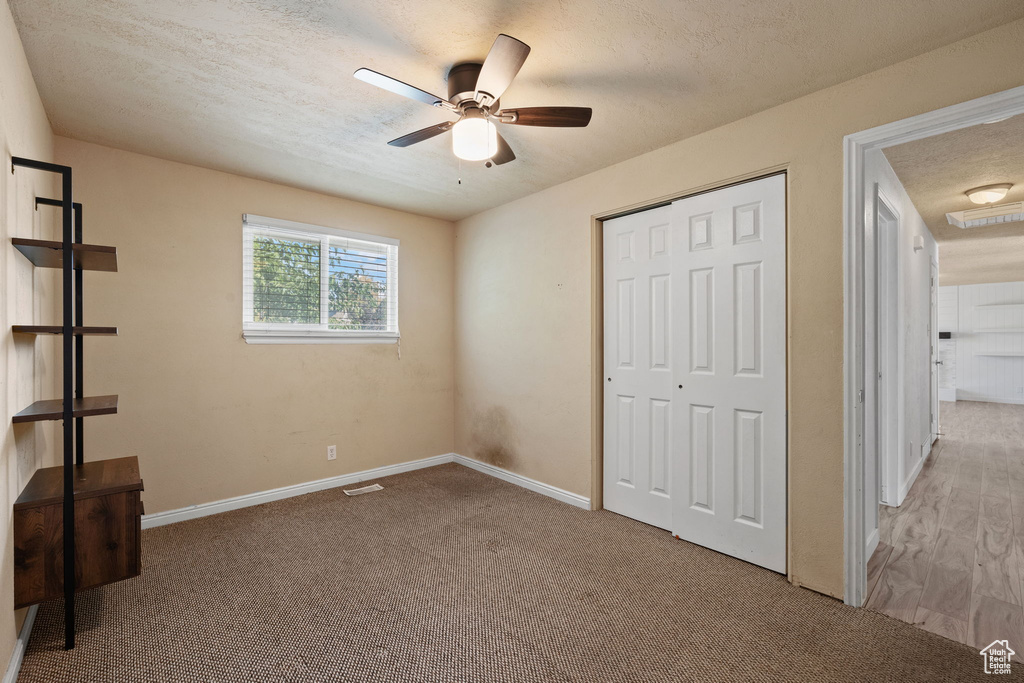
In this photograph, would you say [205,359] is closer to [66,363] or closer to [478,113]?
[66,363]

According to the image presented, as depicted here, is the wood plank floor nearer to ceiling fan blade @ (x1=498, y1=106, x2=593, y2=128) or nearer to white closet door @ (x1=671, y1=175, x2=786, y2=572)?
white closet door @ (x1=671, y1=175, x2=786, y2=572)

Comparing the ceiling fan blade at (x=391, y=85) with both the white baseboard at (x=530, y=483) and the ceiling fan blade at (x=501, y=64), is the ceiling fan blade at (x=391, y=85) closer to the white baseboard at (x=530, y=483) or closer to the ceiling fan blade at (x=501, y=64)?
the ceiling fan blade at (x=501, y=64)

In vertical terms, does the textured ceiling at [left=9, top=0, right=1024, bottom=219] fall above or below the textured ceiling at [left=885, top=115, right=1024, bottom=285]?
above

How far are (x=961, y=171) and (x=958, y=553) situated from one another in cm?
248

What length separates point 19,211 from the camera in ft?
6.01

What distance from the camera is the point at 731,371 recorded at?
8.66ft

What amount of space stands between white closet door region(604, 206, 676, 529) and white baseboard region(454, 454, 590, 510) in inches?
8.7

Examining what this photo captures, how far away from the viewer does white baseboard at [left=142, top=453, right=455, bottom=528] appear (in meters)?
3.11

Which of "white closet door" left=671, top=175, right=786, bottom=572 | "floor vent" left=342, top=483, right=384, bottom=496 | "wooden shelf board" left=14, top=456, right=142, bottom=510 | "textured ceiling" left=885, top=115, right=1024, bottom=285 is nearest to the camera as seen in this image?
"wooden shelf board" left=14, top=456, right=142, bottom=510

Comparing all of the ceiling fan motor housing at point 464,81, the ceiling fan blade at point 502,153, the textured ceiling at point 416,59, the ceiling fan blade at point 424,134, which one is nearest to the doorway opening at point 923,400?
the textured ceiling at point 416,59

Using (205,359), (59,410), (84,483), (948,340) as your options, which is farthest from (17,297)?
(948,340)

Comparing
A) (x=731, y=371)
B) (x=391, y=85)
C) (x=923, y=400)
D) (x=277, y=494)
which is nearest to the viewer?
(x=391, y=85)

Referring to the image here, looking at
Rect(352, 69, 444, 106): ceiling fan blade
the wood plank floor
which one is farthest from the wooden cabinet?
the wood plank floor

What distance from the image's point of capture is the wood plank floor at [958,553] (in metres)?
2.05
